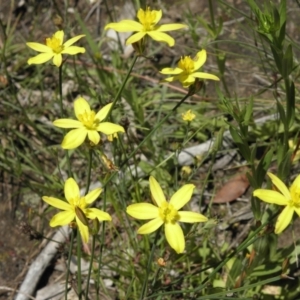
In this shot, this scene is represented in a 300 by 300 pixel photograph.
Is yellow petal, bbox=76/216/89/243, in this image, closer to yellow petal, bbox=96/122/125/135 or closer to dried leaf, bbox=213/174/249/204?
yellow petal, bbox=96/122/125/135

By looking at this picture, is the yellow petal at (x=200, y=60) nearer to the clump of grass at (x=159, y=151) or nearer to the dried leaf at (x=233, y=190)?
the clump of grass at (x=159, y=151)

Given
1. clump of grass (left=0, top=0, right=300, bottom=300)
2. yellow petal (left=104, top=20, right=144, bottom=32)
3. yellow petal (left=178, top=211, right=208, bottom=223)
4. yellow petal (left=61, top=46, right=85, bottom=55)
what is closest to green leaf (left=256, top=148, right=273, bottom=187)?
clump of grass (left=0, top=0, right=300, bottom=300)

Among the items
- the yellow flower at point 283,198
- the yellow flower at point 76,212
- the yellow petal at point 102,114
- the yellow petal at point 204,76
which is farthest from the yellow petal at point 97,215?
the yellow petal at point 204,76

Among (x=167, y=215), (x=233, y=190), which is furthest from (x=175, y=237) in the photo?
(x=233, y=190)

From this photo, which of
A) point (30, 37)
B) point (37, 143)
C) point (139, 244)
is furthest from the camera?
point (30, 37)

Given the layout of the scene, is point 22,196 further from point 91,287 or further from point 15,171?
point 91,287

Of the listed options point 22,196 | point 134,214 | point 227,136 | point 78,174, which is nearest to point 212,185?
point 227,136
